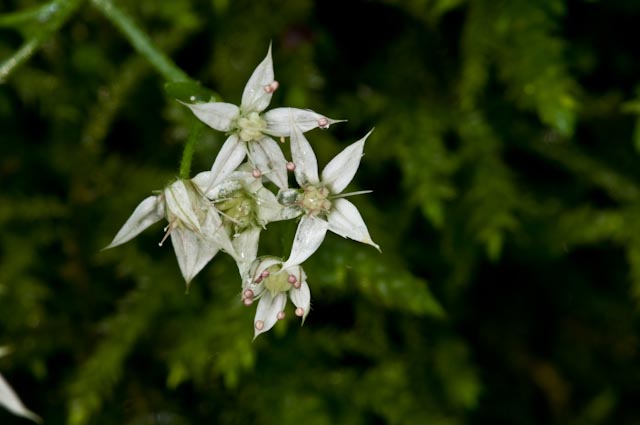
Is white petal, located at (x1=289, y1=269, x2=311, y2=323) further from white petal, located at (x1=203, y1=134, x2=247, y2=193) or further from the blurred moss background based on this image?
the blurred moss background

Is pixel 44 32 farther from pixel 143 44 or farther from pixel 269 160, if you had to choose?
pixel 269 160

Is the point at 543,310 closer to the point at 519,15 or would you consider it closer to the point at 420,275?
the point at 420,275

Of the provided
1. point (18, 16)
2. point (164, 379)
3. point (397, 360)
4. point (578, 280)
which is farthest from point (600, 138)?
point (18, 16)

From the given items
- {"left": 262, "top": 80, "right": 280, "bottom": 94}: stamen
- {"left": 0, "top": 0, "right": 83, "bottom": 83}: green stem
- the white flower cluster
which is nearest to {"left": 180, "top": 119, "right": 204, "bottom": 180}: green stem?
the white flower cluster

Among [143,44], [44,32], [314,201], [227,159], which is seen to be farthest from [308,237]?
[44,32]

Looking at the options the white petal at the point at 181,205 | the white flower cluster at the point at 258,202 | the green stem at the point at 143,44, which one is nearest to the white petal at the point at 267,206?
the white flower cluster at the point at 258,202

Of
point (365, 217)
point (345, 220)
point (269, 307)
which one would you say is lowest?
point (365, 217)
